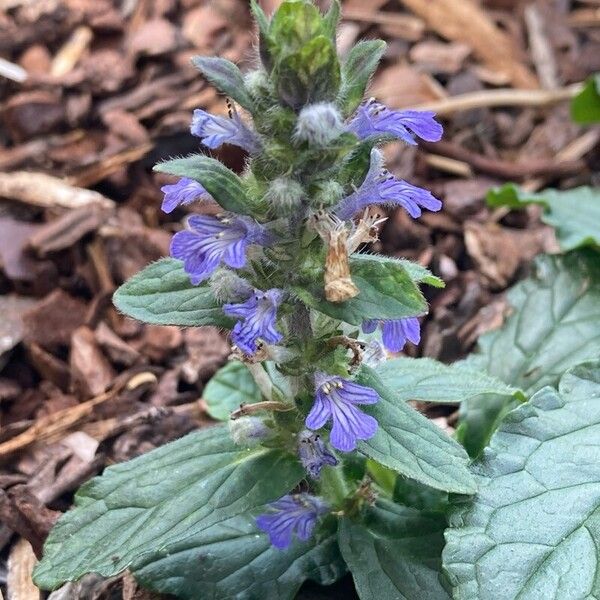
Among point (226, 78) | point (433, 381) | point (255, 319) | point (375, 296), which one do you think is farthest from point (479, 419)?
point (226, 78)

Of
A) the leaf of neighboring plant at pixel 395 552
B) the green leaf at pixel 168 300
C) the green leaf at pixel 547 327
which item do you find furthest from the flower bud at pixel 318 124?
the green leaf at pixel 547 327

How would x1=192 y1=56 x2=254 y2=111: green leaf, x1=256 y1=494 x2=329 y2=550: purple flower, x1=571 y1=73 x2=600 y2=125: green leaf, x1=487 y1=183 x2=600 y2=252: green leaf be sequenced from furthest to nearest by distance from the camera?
x1=571 y1=73 x2=600 y2=125: green leaf, x1=487 y1=183 x2=600 y2=252: green leaf, x1=256 y1=494 x2=329 y2=550: purple flower, x1=192 y1=56 x2=254 y2=111: green leaf

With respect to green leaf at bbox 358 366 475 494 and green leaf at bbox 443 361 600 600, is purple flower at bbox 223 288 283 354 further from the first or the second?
green leaf at bbox 443 361 600 600

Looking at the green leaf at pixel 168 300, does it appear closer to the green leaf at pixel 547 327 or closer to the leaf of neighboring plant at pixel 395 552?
the leaf of neighboring plant at pixel 395 552

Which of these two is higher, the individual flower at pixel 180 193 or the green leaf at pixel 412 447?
the individual flower at pixel 180 193

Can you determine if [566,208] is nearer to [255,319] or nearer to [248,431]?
[248,431]

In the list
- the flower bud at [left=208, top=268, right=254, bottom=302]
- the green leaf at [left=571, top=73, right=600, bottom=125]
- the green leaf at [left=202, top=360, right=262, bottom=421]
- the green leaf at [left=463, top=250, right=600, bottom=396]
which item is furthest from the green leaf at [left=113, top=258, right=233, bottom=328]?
the green leaf at [left=571, top=73, right=600, bottom=125]
